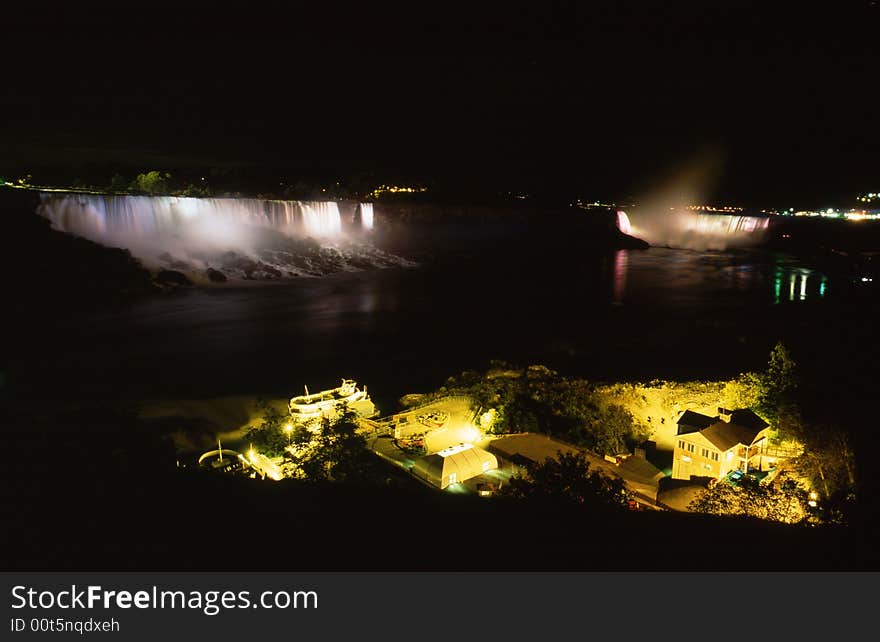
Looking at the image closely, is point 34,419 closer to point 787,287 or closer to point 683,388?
point 683,388

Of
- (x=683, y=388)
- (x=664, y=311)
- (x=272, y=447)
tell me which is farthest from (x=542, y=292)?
(x=272, y=447)

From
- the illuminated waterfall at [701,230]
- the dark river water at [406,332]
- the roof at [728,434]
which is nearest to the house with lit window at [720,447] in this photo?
the roof at [728,434]

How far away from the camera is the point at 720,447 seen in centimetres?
629

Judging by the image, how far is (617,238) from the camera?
144 ft

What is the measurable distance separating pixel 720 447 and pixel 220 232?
2805 centimetres

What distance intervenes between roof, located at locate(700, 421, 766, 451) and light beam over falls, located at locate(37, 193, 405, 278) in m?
22.3

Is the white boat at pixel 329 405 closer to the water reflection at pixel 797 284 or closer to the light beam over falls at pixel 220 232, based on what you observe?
the water reflection at pixel 797 284

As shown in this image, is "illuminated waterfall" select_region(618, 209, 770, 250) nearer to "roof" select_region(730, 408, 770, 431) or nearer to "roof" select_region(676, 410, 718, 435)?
"roof" select_region(730, 408, 770, 431)

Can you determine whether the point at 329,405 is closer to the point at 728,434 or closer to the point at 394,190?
the point at 728,434

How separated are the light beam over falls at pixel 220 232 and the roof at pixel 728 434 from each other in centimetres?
2229

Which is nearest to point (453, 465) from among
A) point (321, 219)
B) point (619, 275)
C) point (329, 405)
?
point (329, 405)

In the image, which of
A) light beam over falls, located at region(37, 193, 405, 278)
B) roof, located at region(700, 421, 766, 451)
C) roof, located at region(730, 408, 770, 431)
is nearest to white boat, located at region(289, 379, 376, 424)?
roof, located at region(700, 421, 766, 451)
